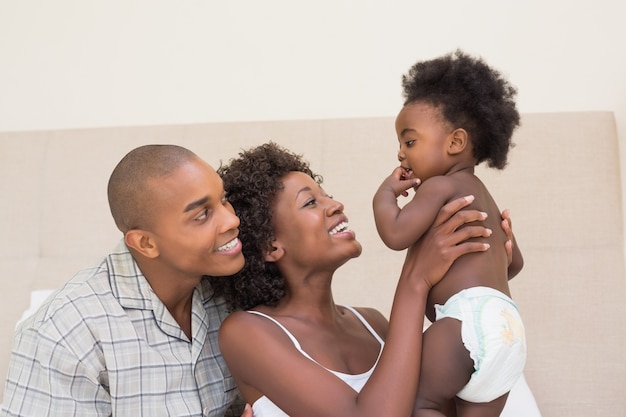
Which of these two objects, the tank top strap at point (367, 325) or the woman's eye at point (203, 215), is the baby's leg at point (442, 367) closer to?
the tank top strap at point (367, 325)

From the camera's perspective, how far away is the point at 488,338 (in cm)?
162

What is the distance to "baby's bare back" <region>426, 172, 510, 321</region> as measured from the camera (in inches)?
67.3

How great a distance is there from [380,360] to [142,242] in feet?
1.93

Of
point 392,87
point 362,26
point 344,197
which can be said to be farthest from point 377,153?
point 362,26

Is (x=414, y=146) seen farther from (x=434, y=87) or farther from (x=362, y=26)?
(x=362, y=26)

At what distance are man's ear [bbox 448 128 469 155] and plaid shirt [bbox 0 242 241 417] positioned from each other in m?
0.70

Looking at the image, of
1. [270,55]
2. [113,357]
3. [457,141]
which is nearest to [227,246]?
[113,357]

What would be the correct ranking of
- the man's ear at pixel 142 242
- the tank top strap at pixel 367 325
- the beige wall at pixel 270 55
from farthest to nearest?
the beige wall at pixel 270 55 < the tank top strap at pixel 367 325 < the man's ear at pixel 142 242

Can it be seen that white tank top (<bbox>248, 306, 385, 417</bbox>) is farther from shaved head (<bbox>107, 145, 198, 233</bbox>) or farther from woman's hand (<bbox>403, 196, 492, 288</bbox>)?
shaved head (<bbox>107, 145, 198, 233</bbox>)

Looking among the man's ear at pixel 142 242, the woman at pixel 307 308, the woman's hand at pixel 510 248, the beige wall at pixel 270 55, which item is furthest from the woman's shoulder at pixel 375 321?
the beige wall at pixel 270 55

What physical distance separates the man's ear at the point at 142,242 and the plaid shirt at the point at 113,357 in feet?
0.25

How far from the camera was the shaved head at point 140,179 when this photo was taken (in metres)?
1.77

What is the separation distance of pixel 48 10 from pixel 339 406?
241 centimetres

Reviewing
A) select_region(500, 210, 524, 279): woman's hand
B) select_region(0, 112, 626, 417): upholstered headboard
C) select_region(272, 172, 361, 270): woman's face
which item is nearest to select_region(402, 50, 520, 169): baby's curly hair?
select_region(500, 210, 524, 279): woman's hand
